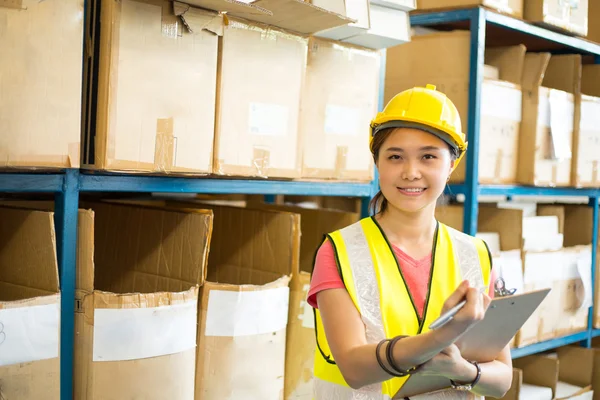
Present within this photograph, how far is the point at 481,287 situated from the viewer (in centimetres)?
154

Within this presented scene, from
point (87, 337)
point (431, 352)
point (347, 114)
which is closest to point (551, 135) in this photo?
point (347, 114)

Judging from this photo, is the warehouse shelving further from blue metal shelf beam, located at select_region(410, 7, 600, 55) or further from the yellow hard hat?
the yellow hard hat

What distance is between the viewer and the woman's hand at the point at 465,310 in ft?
3.78

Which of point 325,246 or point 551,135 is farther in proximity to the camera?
point 551,135

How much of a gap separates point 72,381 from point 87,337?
0.38ft

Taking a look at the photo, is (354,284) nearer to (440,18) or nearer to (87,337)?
(87,337)

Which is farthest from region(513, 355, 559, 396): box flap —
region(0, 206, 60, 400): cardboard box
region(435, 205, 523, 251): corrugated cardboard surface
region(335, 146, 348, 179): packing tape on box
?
region(0, 206, 60, 400): cardboard box

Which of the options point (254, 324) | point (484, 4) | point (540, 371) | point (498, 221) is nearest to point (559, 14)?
point (484, 4)

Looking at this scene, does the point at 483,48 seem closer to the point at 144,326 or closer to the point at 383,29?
the point at 383,29

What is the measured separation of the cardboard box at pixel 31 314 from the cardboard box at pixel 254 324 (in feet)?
1.35

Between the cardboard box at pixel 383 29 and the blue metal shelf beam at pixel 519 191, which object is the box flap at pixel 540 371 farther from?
the cardboard box at pixel 383 29

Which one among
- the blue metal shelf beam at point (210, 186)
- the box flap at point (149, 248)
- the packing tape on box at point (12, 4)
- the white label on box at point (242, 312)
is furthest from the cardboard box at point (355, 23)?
the packing tape on box at point (12, 4)

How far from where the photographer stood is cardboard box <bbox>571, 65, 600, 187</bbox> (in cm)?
303

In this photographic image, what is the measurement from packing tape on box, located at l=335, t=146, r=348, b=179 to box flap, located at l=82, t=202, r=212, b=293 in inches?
19.8
